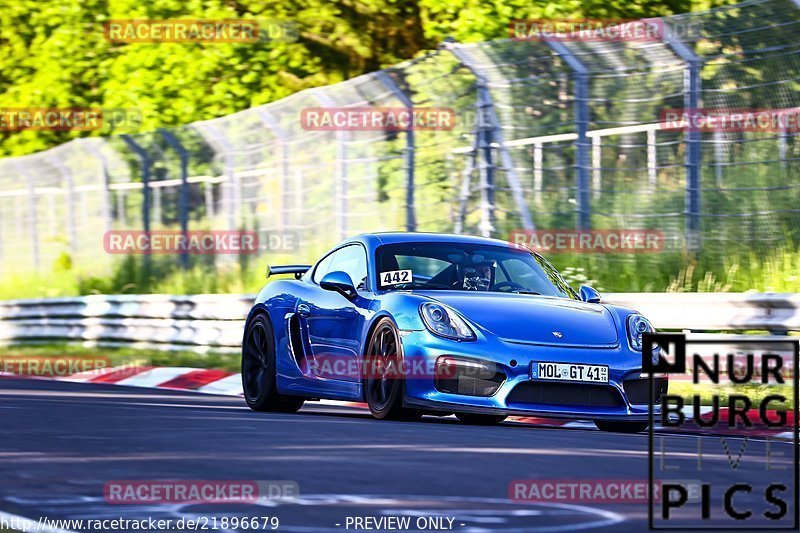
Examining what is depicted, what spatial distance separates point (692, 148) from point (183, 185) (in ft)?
31.1

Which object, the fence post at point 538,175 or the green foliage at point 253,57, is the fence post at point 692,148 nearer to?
the fence post at point 538,175

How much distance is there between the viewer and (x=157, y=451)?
853cm

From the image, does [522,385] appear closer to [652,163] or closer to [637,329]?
[637,329]

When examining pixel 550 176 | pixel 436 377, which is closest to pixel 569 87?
pixel 550 176

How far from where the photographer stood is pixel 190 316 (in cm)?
1923

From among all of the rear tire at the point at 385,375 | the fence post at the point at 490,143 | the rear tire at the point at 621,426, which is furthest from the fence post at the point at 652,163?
the rear tire at the point at 385,375

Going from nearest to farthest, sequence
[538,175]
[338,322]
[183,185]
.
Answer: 1. [338,322]
2. [538,175]
3. [183,185]

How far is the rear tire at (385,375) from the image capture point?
10.3 m

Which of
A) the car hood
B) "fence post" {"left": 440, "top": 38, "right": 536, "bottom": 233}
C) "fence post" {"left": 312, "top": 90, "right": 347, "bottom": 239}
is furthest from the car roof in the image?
"fence post" {"left": 312, "top": 90, "right": 347, "bottom": 239}

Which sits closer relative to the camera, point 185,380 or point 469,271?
point 469,271

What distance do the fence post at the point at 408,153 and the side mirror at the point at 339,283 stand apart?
7.53m

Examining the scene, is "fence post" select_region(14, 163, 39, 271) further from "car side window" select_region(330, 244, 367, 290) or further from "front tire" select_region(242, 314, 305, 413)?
"car side window" select_region(330, 244, 367, 290)

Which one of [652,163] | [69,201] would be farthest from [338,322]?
[69,201]

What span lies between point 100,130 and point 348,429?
27.4 metres
